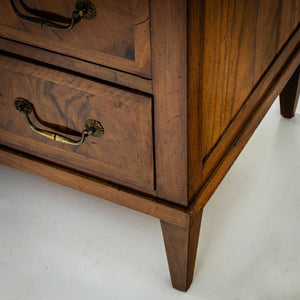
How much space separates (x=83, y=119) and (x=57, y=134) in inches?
2.4

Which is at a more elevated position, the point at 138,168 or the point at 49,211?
the point at 138,168

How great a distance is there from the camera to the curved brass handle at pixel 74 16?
2.06ft

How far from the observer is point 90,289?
846mm

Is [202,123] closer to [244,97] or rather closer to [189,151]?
[189,151]

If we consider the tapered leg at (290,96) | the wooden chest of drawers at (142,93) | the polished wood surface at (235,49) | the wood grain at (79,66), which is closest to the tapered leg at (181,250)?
the wooden chest of drawers at (142,93)

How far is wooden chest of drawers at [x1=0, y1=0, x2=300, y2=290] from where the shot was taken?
24.2 inches

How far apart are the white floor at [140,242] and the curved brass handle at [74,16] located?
1.34ft

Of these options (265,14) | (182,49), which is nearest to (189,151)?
(182,49)

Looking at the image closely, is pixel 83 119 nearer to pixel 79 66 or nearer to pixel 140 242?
pixel 79 66

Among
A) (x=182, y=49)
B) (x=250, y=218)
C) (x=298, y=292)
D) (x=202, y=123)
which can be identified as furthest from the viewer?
(x=250, y=218)

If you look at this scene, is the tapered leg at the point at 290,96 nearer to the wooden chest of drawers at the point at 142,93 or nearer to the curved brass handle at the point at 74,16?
the wooden chest of drawers at the point at 142,93

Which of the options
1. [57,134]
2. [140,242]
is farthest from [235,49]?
[140,242]

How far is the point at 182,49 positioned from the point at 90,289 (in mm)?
439

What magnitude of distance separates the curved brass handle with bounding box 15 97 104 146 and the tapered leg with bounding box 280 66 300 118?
0.55m
